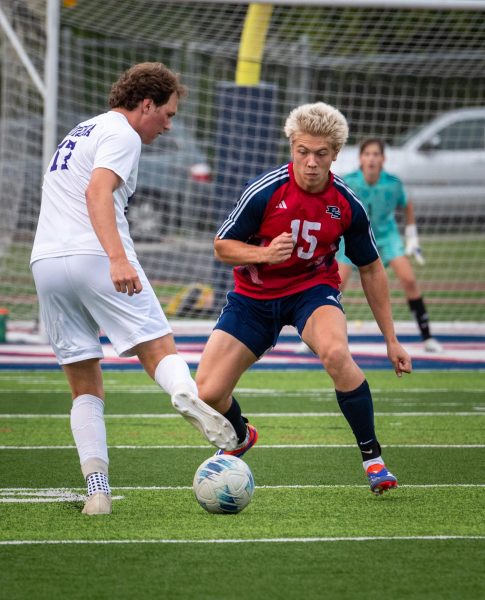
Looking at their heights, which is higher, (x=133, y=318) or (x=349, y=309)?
(x=133, y=318)

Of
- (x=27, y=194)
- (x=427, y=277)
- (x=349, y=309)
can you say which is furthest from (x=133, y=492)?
(x=427, y=277)

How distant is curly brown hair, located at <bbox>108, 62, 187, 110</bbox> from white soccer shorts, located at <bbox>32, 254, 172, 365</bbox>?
74 cm

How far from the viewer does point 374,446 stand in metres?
6.27

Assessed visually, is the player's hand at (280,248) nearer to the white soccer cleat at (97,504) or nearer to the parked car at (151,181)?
the white soccer cleat at (97,504)

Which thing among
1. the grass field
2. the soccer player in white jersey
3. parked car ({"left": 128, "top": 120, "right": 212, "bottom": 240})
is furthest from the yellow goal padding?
the soccer player in white jersey

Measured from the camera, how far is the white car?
78.9ft

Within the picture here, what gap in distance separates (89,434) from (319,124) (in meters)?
1.83

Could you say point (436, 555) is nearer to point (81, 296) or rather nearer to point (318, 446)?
point (81, 296)

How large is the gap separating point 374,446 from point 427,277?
574 inches

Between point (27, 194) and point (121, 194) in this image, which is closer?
point (121, 194)

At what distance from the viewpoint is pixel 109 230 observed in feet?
17.3

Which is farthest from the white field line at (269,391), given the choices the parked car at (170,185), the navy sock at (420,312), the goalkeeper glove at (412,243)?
the parked car at (170,185)

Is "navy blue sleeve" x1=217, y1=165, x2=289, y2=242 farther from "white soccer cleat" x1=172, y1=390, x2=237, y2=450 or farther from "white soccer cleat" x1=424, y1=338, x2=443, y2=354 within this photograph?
"white soccer cleat" x1=424, y1=338, x2=443, y2=354

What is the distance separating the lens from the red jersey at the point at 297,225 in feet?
20.7
